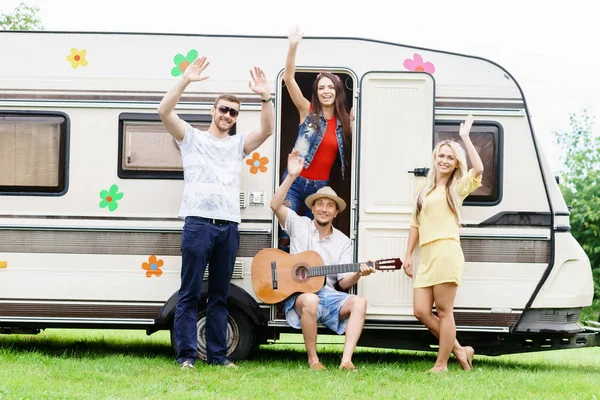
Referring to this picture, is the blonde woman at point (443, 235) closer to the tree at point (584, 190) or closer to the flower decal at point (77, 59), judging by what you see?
the flower decal at point (77, 59)

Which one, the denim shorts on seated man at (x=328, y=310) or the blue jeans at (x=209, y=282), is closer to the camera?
the blue jeans at (x=209, y=282)

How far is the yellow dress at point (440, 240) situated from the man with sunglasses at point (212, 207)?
1.39 metres

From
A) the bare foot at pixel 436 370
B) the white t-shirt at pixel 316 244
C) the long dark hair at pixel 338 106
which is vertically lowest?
the bare foot at pixel 436 370

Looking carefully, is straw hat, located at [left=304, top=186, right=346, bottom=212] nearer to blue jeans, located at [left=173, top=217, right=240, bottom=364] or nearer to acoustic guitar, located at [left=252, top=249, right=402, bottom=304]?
acoustic guitar, located at [left=252, top=249, right=402, bottom=304]

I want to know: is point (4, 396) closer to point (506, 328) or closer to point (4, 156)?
point (4, 156)

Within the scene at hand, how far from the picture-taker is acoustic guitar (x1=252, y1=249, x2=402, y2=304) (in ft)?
21.5

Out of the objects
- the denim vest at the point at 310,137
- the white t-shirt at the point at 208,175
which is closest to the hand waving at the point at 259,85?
the white t-shirt at the point at 208,175

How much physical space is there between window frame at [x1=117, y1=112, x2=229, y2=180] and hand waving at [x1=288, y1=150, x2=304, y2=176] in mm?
589

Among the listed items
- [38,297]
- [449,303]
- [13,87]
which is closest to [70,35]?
[13,87]

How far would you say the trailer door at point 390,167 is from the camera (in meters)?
6.66

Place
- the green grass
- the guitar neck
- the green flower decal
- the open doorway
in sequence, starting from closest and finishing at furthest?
the green grass → the guitar neck → the green flower decal → the open doorway

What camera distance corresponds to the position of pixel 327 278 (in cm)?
669

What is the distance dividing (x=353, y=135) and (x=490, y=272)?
159cm

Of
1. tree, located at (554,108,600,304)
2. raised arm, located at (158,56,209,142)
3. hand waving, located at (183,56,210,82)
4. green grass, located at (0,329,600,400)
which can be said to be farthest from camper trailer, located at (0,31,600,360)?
tree, located at (554,108,600,304)
